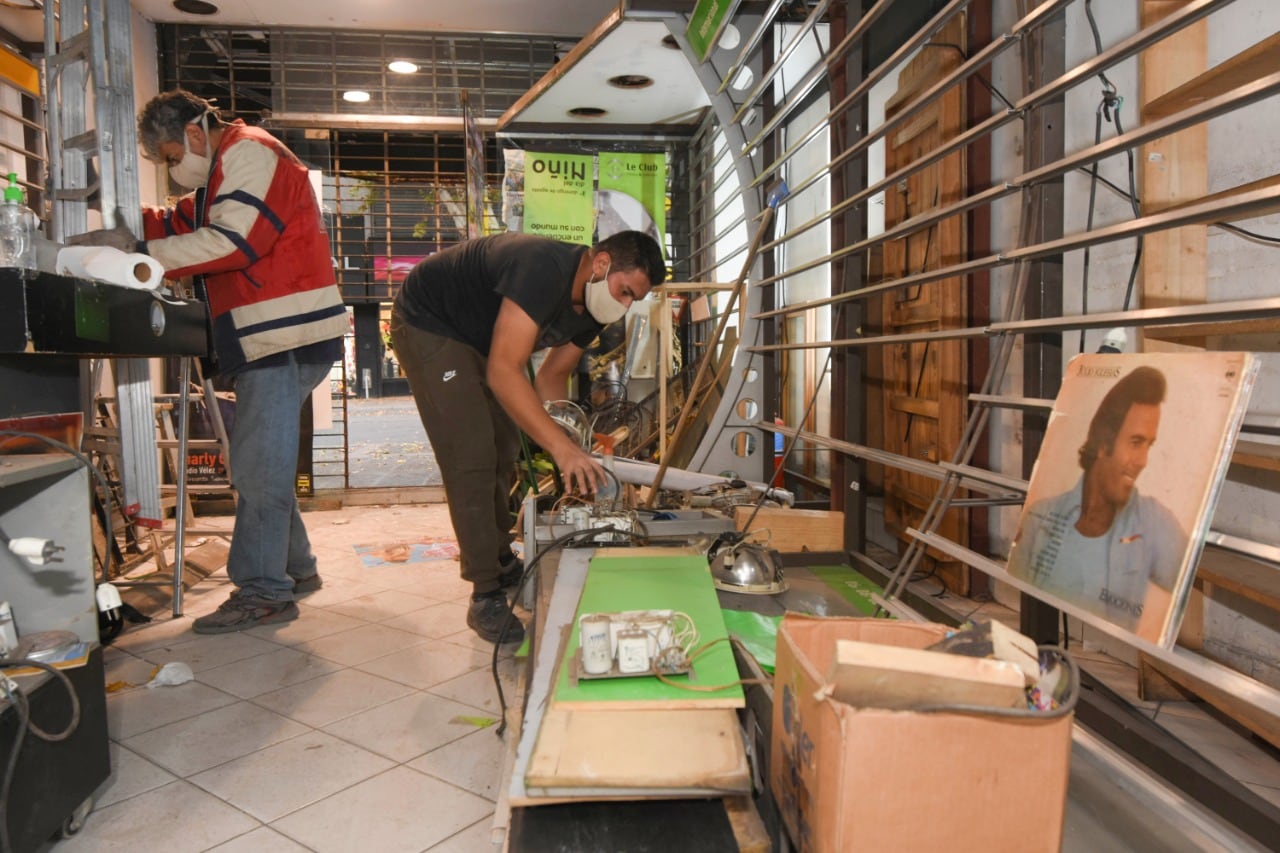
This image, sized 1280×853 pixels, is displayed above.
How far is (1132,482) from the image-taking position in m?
1.03

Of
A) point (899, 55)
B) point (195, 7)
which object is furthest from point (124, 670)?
point (195, 7)

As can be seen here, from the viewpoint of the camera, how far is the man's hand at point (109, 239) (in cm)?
225

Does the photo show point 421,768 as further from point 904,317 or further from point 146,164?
point 146,164

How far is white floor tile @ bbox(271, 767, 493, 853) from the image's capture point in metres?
1.30

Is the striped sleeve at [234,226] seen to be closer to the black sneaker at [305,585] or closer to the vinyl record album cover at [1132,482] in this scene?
the black sneaker at [305,585]

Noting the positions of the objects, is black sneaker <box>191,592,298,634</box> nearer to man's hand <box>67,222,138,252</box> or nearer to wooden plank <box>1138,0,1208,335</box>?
man's hand <box>67,222,138,252</box>

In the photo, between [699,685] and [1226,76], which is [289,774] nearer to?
[699,685]

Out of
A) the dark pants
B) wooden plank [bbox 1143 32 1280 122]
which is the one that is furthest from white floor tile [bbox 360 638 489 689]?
wooden plank [bbox 1143 32 1280 122]

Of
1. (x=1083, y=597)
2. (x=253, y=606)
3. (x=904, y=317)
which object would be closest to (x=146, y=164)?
(x=253, y=606)

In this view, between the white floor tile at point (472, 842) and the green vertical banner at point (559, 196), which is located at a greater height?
the green vertical banner at point (559, 196)

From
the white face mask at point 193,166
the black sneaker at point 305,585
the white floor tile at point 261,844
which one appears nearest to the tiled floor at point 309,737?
the white floor tile at point 261,844

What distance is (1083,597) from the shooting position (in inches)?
41.8

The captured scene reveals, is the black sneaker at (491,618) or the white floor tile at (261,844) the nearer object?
the white floor tile at (261,844)

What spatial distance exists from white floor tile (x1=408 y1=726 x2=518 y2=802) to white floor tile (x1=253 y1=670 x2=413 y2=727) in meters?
0.33
